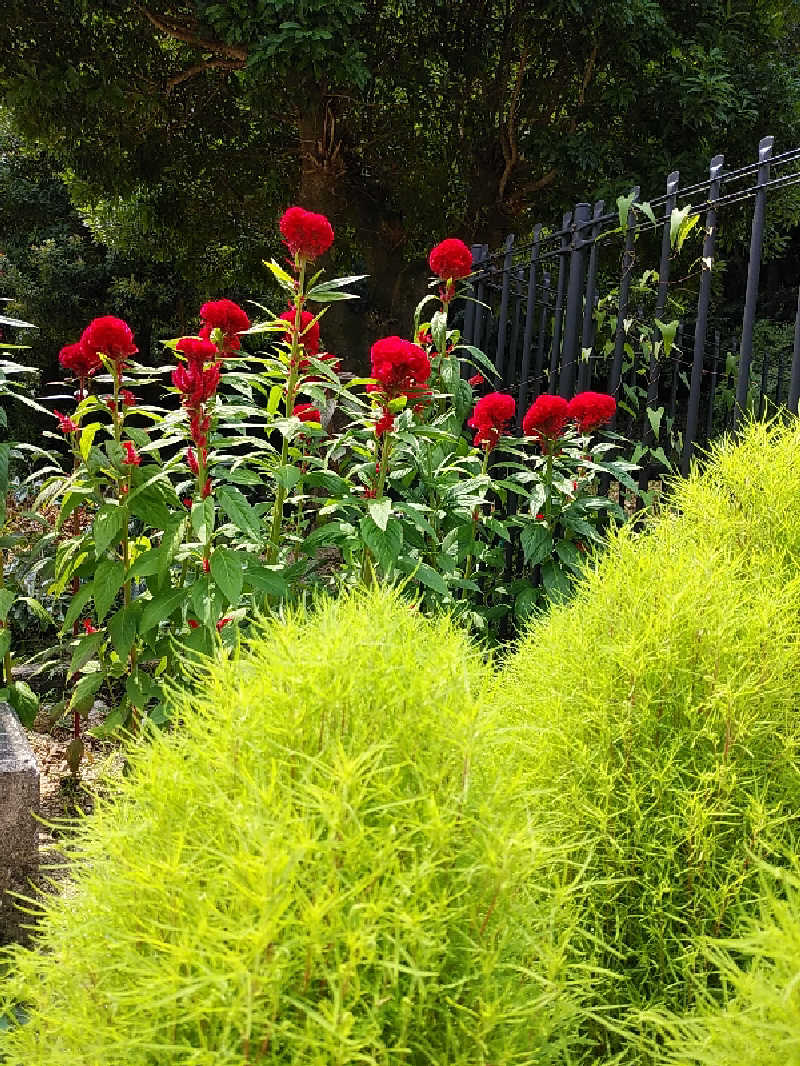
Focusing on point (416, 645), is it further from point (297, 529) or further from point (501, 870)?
point (297, 529)

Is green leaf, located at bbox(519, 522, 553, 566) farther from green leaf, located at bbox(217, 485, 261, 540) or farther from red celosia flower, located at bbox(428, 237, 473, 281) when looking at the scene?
red celosia flower, located at bbox(428, 237, 473, 281)

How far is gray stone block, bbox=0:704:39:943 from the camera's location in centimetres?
255

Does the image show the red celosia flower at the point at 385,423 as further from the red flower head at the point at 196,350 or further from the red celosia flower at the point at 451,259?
the red celosia flower at the point at 451,259

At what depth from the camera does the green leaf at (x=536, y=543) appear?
3490 mm

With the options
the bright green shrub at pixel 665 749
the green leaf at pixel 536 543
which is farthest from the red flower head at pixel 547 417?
the bright green shrub at pixel 665 749

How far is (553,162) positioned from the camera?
32.8 ft

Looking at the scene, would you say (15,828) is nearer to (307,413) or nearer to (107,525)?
(107,525)

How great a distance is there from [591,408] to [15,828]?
2377mm

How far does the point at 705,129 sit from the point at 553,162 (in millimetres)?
1674

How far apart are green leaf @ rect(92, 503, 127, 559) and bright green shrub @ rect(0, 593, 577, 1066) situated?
1.80 metres

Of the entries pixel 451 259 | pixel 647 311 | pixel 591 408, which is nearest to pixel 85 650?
pixel 591 408

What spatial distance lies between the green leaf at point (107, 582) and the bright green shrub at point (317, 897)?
1949 mm

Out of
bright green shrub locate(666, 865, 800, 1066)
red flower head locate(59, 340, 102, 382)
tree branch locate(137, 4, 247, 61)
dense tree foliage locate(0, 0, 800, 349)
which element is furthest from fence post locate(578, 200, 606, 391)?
tree branch locate(137, 4, 247, 61)

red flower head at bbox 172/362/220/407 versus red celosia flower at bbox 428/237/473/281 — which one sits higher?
red celosia flower at bbox 428/237/473/281
